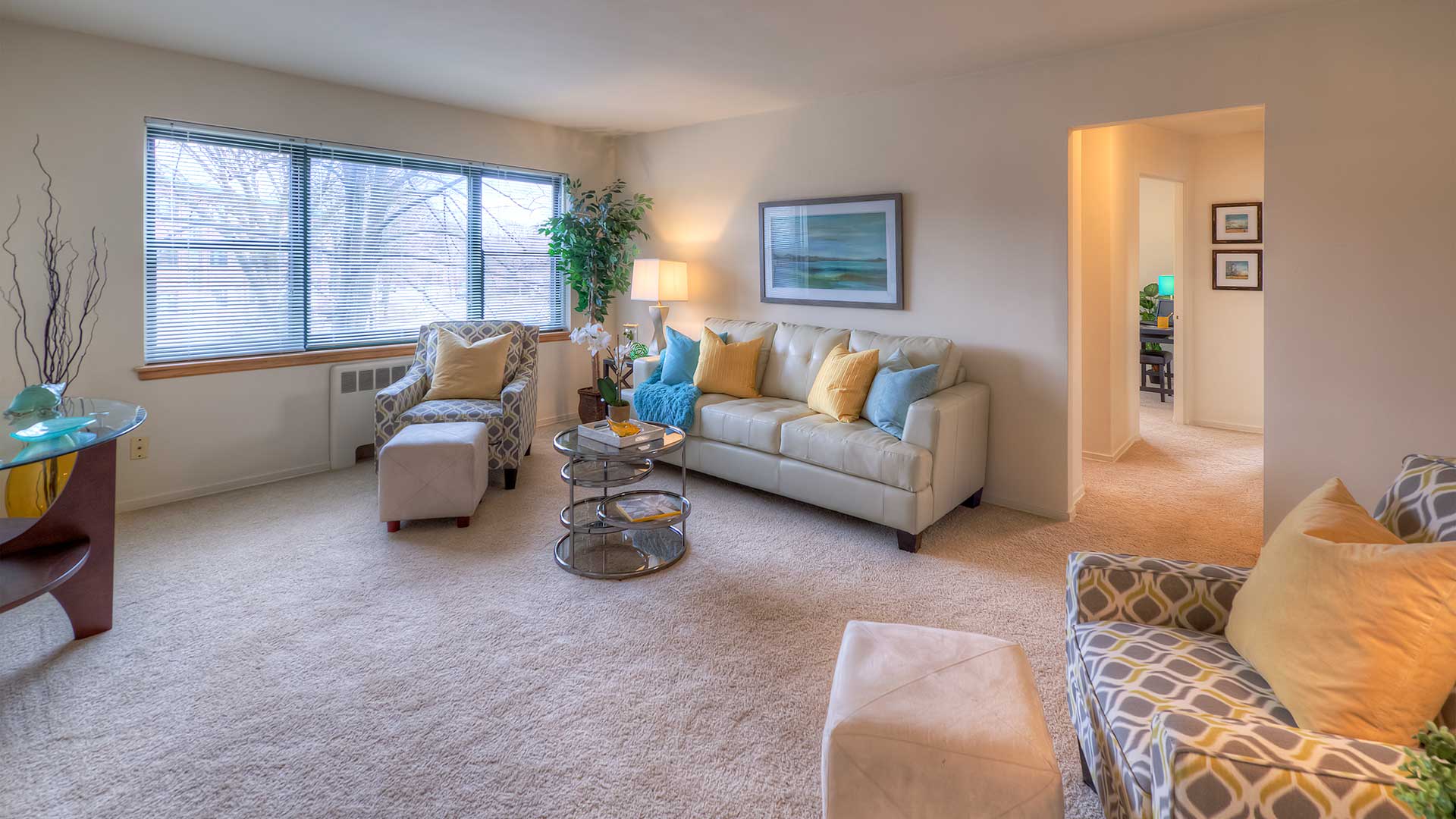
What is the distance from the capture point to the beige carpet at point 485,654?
6.08 feet

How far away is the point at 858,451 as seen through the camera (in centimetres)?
355

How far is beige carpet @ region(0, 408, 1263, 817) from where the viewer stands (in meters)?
1.85

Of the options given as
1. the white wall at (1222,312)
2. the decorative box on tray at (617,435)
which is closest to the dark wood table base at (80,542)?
the decorative box on tray at (617,435)

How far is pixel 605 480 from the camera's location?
3150mm

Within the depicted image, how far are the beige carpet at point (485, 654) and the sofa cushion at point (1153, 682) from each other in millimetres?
468

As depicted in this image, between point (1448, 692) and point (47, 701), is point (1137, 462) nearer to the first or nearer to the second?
point (1448, 692)

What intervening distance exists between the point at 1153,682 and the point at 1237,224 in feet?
19.6

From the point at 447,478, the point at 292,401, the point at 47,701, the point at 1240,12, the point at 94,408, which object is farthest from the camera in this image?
the point at 292,401

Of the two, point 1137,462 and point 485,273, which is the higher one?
point 485,273

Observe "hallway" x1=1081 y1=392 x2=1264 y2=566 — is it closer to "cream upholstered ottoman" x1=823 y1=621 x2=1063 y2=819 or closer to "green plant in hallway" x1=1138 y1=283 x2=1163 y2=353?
"green plant in hallway" x1=1138 y1=283 x2=1163 y2=353

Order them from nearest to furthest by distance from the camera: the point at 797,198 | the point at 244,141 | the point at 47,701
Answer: the point at 47,701
the point at 244,141
the point at 797,198

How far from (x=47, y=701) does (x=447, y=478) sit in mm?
1651

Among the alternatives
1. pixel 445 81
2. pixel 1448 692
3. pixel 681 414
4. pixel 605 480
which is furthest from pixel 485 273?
pixel 1448 692

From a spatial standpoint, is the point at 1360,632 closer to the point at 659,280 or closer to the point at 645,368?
the point at 645,368
